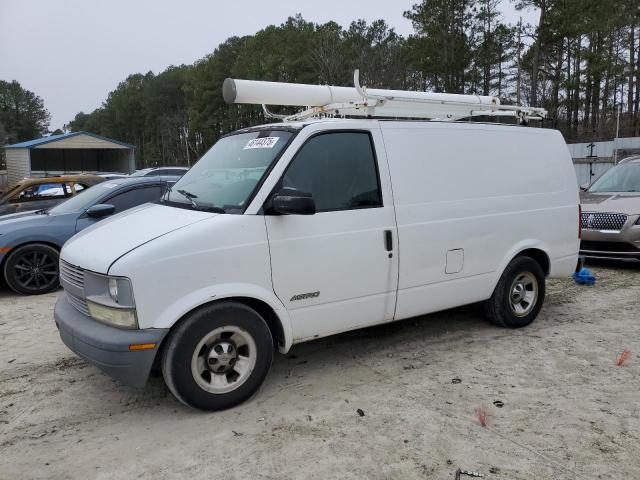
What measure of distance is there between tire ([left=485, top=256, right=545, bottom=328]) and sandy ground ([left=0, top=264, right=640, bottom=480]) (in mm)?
187

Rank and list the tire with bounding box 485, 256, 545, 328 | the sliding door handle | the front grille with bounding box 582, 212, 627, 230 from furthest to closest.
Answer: the front grille with bounding box 582, 212, 627, 230, the tire with bounding box 485, 256, 545, 328, the sliding door handle

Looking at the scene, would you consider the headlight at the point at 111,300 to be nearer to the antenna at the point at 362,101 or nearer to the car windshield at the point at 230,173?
the car windshield at the point at 230,173

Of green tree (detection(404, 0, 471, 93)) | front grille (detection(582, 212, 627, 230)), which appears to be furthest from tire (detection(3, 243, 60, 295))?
green tree (detection(404, 0, 471, 93))

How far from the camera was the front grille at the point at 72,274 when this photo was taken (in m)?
3.74

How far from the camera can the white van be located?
3.45 m

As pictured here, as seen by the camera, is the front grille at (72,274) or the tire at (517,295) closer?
the front grille at (72,274)

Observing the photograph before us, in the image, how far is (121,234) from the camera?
3.79m

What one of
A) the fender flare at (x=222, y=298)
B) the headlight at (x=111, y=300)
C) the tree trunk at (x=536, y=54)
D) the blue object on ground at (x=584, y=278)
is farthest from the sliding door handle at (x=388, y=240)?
the tree trunk at (x=536, y=54)

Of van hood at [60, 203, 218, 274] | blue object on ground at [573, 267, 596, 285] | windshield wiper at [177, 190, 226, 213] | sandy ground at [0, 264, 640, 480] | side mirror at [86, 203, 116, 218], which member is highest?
windshield wiper at [177, 190, 226, 213]

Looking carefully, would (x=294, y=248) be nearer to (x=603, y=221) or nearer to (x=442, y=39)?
(x=603, y=221)

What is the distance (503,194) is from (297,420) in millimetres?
3021

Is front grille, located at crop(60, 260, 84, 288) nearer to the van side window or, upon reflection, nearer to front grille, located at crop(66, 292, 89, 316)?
front grille, located at crop(66, 292, 89, 316)

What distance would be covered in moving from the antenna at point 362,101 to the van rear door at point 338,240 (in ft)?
1.29

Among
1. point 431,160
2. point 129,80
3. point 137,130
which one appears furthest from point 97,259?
point 129,80
